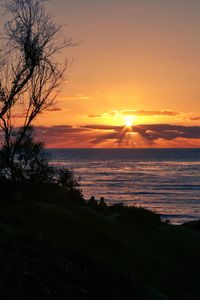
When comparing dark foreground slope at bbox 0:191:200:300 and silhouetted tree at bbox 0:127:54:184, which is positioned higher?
silhouetted tree at bbox 0:127:54:184

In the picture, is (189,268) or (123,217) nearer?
(189,268)

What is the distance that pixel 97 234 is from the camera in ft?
69.7

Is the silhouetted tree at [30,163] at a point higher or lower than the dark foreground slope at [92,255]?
higher

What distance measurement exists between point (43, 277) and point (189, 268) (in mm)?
10415

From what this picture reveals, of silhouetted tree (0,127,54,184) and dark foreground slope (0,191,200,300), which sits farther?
silhouetted tree (0,127,54,184)

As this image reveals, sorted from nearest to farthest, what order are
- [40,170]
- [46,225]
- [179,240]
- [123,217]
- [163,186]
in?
[46,225], [179,240], [123,217], [40,170], [163,186]

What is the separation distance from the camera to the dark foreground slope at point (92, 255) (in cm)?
1178

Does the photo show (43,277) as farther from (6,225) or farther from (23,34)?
(23,34)

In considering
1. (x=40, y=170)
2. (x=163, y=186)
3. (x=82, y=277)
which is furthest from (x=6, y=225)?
(x=163, y=186)

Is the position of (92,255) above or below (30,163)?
below

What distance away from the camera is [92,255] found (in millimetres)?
16875

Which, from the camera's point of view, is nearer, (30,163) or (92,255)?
(92,255)

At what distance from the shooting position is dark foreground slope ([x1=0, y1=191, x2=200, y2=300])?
1178 cm

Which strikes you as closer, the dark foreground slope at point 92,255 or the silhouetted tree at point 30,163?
the dark foreground slope at point 92,255
